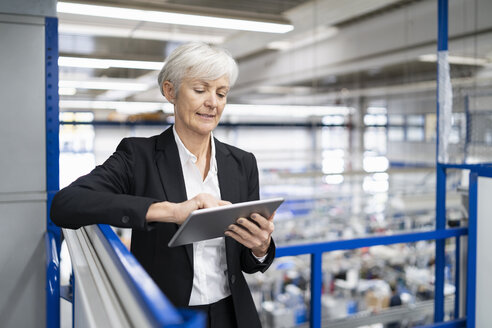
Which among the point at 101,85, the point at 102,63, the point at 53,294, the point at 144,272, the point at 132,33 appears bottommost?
the point at 53,294

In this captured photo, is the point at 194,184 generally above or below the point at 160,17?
below

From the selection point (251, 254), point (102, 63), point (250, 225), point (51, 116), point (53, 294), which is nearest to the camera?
point (250, 225)

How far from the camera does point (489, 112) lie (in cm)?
283

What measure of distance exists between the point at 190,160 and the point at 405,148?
16.7 meters

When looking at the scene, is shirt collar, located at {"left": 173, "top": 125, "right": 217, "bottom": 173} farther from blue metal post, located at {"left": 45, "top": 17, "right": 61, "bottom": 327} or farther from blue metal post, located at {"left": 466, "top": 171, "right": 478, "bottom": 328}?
blue metal post, located at {"left": 466, "top": 171, "right": 478, "bottom": 328}

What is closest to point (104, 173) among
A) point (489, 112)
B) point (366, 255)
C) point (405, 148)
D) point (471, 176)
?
point (471, 176)

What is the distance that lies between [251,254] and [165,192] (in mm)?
346

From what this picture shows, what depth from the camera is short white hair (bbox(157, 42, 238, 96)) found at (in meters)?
1.36

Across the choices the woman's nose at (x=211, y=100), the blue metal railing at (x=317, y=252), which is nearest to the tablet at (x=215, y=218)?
the woman's nose at (x=211, y=100)

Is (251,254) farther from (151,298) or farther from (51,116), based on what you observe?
(51,116)

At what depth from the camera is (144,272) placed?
2.89 ft

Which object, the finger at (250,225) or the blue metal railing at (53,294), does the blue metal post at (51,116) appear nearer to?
the blue metal railing at (53,294)

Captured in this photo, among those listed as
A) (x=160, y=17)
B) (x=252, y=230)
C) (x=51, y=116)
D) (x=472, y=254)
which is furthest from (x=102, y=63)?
(x=252, y=230)

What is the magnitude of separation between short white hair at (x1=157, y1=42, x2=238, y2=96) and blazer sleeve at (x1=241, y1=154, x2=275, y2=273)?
349 millimetres
